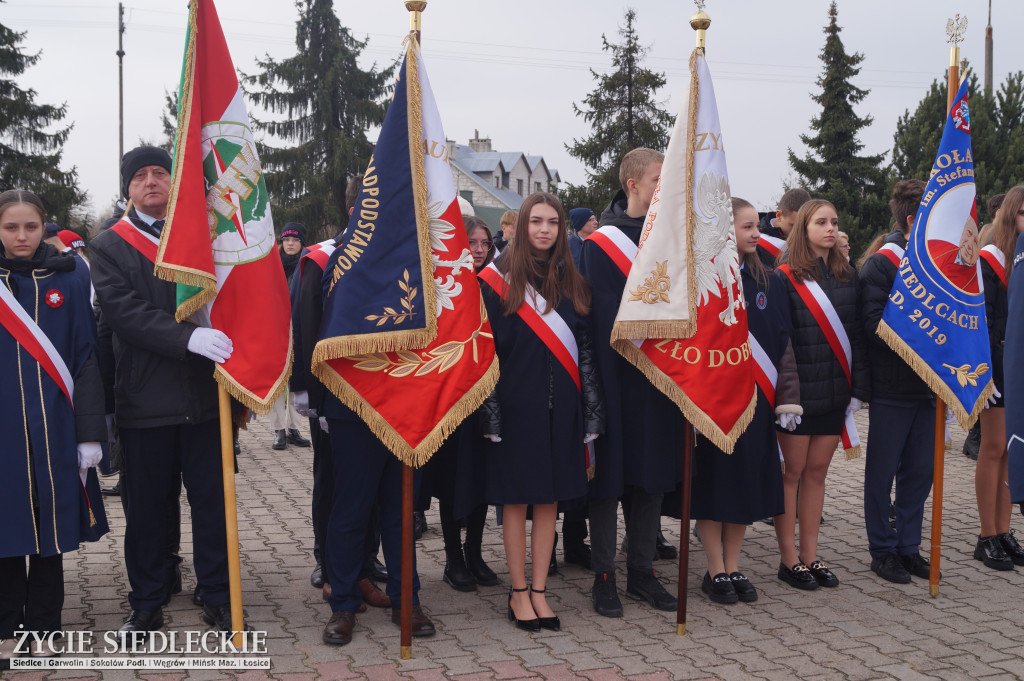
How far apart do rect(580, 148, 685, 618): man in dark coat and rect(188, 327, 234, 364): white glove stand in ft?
5.84

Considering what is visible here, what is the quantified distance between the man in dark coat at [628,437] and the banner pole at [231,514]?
1.73 m

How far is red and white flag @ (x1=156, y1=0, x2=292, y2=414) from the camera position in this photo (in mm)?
4012

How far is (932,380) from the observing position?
501 cm

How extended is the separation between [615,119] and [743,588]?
24.1 meters

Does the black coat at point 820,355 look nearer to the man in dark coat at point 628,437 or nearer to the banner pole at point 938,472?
the banner pole at point 938,472

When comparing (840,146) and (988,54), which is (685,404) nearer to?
(988,54)

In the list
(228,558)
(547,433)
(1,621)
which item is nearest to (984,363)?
(547,433)

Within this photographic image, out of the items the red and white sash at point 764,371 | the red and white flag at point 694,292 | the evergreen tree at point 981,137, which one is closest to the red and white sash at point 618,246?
the red and white flag at point 694,292

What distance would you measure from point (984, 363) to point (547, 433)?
101 inches

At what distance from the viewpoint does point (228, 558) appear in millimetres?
4227

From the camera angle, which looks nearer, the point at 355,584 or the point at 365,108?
the point at 355,584

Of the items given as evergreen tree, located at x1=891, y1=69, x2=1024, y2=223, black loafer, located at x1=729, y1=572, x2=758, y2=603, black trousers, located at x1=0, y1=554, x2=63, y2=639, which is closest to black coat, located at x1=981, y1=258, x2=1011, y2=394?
black loafer, located at x1=729, y1=572, x2=758, y2=603

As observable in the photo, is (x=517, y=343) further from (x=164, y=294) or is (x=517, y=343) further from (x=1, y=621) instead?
(x=1, y=621)

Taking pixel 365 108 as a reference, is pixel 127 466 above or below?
below
